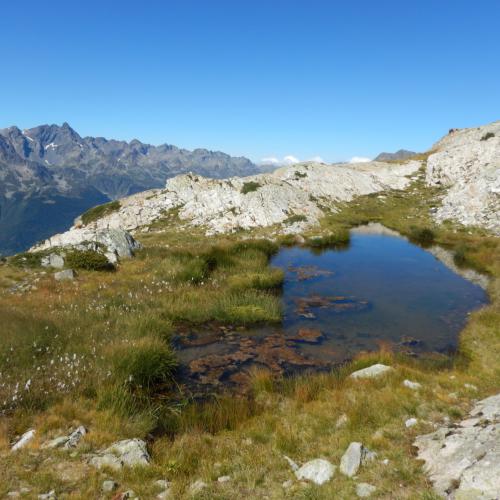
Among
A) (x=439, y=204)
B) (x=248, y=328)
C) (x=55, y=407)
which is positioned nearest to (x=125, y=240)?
(x=248, y=328)

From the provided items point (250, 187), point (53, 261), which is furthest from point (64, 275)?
point (250, 187)

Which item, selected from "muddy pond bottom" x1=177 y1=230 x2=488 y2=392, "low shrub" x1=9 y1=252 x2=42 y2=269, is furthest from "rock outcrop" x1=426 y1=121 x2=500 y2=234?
"low shrub" x1=9 y1=252 x2=42 y2=269

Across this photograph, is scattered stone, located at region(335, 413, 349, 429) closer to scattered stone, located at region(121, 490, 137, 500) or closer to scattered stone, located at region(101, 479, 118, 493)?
scattered stone, located at region(121, 490, 137, 500)

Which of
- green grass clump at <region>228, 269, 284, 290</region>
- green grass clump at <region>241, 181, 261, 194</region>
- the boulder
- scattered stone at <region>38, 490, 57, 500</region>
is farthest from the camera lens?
green grass clump at <region>241, 181, 261, 194</region>

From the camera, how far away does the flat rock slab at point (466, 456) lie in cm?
601

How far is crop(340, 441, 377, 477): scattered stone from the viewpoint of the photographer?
7.32 metres

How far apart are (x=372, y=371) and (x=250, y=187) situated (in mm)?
50134

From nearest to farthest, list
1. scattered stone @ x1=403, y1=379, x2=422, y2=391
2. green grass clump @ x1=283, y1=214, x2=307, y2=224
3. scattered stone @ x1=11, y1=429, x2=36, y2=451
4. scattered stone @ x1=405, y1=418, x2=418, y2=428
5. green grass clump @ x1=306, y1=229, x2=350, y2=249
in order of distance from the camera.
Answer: scattered stone @ x1=11, y1=429, x2=36, y2=451, scattered stone @ x1=405, y1=418, x2=418, y2=428, scattered stone @ x1=403, y1=379, x2=422, y2=391, green grass clump @ x1=306, y1=229, x2=350, y2=249, green grass clump @ x1=283, y1=214, x2=307, y2=224

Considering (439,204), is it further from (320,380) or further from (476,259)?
(320,380)

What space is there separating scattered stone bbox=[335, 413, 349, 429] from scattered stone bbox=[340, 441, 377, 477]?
1673 mm

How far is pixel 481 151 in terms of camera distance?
77.6 m

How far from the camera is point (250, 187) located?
6059 centimetres

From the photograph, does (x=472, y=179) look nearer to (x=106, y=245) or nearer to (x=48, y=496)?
(x=106, y=245)

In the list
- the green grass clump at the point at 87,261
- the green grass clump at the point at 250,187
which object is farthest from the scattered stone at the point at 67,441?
the green grass clump at the point at 250,187
